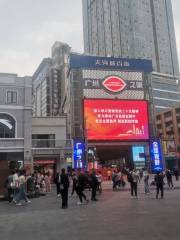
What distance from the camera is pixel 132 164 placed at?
56281 mm

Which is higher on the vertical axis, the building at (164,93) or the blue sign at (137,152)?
the building at (164,93)

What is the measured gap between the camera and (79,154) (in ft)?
155

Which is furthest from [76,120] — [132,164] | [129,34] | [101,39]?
[101,39]

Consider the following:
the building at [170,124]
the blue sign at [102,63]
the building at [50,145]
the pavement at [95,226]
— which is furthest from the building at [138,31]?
the pavement at [95,226]

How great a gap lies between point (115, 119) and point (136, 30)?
83579 millimetres

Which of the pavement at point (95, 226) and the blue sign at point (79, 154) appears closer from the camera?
the pavement at point (95, 226)

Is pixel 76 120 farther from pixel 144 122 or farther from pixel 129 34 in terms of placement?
pixel 129 34

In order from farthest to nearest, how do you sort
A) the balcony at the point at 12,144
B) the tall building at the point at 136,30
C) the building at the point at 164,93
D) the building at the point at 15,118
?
the tall building at the point at 136,30 → the building at the point at 164,93 → the building at the point at 15,118 → the balcony at the point at 12,144

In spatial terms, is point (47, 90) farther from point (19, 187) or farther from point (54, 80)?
point (19, 187)

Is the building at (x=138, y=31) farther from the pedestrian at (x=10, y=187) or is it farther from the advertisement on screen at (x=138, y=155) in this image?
the pedestrian at (x=10, y=187)

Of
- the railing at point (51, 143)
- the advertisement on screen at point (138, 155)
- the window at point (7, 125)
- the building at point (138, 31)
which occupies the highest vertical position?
the building at point (138, 31)

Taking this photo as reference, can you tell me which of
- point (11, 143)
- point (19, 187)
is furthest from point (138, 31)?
point (19, 187)

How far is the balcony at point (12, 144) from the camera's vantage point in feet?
126

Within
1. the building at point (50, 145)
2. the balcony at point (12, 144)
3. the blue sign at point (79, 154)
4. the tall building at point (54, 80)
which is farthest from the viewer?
the tall building at point (54, 80)
